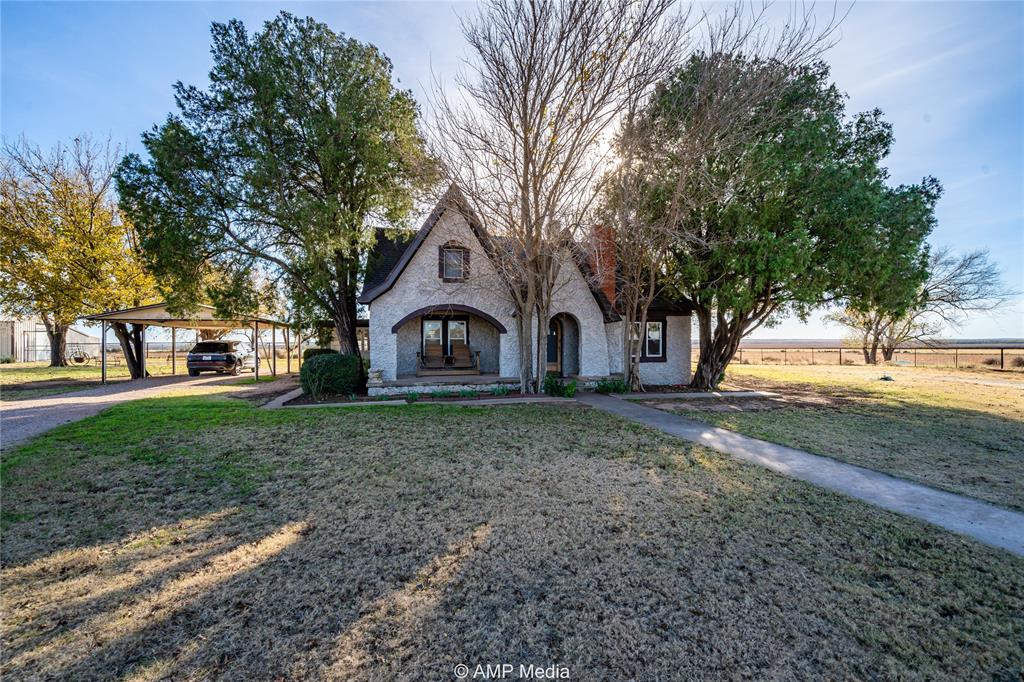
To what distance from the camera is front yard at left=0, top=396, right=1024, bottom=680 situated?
254 centimetres

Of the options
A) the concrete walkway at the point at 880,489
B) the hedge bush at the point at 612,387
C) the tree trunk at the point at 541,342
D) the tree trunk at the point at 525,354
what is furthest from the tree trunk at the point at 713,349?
the concrete walkway at the point at 880,489

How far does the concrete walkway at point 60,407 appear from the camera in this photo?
835 centimetres

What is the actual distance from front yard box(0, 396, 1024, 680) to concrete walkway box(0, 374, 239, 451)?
2961 mm

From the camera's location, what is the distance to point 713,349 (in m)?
15.8

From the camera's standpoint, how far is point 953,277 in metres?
25.6

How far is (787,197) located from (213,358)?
80.4ft

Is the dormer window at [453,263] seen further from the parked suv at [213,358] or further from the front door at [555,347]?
the parked suv at [213,358]

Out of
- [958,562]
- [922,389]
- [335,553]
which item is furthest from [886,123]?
[335,553]

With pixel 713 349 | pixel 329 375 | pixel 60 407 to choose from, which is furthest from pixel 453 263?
pixel 60 407

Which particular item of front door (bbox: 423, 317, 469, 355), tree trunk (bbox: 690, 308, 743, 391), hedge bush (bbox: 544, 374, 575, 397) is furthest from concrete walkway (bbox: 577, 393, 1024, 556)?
front door (bbox: 423, 317, 469, 355)

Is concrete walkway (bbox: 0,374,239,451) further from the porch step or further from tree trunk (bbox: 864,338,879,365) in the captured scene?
tree trunk (bbox: 864,338,879,365)

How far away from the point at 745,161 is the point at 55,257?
91.7 feet

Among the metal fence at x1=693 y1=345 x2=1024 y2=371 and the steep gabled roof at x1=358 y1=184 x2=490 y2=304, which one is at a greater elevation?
the steep gabled roof at x1=358 y1=184 x2=490 y2=304

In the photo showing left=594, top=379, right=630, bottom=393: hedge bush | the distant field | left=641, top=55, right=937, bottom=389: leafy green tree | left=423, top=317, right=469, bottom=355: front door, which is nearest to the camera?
left=641, top=55, right=937, bottom=389: leafy green tree
